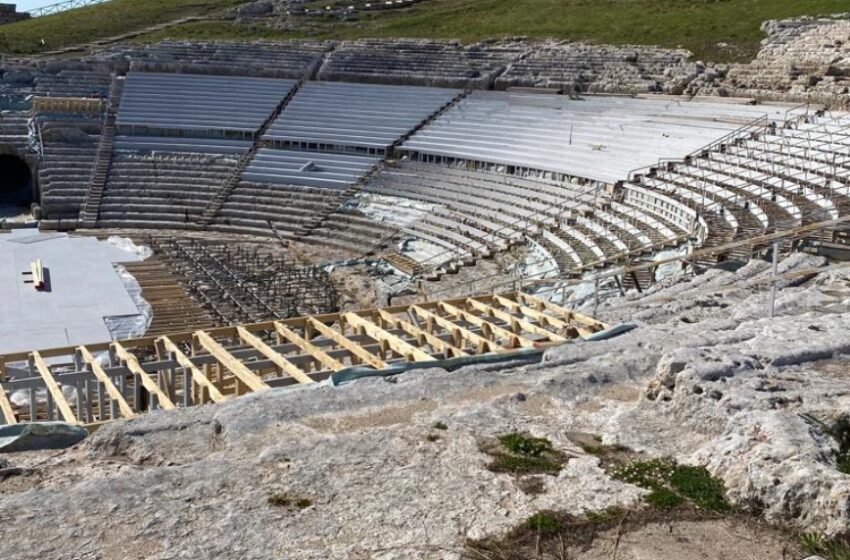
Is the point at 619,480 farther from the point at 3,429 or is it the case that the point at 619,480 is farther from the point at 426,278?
the point at 426,278

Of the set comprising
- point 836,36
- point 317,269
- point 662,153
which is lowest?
point 317,269

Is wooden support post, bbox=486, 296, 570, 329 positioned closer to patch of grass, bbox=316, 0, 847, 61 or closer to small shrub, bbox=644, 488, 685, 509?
small shrub, bbox=644, 488, 685, 509

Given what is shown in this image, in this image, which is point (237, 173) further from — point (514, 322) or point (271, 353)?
point (271, 353)

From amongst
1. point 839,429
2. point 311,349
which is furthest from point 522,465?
point 311,349

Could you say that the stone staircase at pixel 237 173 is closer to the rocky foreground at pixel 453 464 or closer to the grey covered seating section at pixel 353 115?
the grey covered seating section at pixel 353 115

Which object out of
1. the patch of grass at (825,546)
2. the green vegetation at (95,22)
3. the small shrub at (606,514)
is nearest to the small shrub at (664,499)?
the small shrub at (606,514)

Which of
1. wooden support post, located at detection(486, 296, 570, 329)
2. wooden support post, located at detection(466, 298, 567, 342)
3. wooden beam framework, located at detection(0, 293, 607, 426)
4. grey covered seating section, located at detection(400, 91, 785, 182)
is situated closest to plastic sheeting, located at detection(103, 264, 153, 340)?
wooden beam framework, located at detection(0, 293, 607, 426)

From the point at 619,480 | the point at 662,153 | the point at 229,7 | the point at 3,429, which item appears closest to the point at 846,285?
the point at 619,480
